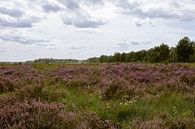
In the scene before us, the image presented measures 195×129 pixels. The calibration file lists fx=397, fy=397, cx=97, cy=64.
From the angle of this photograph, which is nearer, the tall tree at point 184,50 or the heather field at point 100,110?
the heather field at point 100,110

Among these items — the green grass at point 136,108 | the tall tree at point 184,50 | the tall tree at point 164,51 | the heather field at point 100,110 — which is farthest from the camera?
the tall tree at point 164,51

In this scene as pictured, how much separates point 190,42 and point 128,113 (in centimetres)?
6957

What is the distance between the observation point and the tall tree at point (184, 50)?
75.5 meters

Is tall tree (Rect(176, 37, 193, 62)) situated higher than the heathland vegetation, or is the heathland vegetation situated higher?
tall tree (Rect(176, 37, 193, 62))

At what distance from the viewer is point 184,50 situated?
249ft

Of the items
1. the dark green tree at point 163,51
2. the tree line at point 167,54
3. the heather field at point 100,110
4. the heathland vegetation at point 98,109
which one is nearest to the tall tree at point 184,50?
the tree line at point 167,54

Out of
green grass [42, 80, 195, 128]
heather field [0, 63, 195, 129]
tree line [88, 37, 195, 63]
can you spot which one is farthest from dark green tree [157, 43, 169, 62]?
green grass [42, 80, 195, 128]

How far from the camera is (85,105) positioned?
1089cm

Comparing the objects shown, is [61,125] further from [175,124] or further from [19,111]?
[175,124]

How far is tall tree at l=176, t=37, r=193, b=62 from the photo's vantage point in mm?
75500

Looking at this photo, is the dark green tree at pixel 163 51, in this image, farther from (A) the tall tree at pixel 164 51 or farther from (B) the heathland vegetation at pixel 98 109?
(B) the heathland vegetation at pixel 98 109

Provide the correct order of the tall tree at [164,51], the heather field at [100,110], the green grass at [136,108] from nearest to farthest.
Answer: the heather field at [100,110], the green grass at [136,108], the tall tree at [164,51]

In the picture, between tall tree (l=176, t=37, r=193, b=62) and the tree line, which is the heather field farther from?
tall tree (l=176, t=37, r=193, b=62)

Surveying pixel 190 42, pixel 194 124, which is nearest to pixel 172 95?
pixel 194 124
